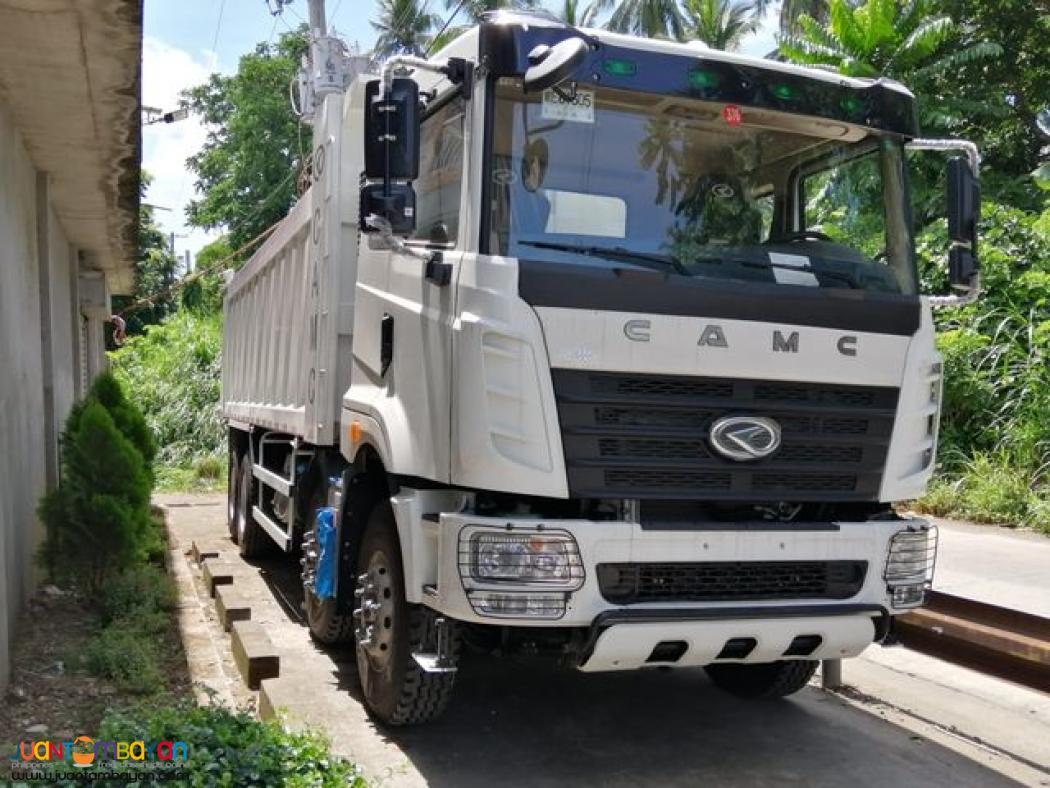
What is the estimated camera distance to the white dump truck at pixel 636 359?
383cm

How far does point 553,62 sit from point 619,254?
0.78 metres

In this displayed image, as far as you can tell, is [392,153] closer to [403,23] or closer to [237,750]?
[237,750]

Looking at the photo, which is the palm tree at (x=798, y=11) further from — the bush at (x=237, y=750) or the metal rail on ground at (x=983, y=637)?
the bush at (x=237, y=750)

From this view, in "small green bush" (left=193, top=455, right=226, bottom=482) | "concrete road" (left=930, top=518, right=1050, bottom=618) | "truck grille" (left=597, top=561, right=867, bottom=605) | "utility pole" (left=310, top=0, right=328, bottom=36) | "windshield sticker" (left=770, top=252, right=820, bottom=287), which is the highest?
"utility pole" (left=310, top=0, right=328, bottom=36)

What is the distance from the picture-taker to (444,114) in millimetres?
4418

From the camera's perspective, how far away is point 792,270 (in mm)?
4320

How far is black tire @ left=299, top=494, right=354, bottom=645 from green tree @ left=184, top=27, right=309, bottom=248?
2502 centimetres

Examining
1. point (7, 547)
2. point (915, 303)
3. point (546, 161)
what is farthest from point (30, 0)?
point (915, 303)

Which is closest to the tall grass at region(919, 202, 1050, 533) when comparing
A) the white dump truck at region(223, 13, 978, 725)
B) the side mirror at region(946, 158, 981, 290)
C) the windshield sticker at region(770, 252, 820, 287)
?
the side mirror at region(946, 158, 981, 290)

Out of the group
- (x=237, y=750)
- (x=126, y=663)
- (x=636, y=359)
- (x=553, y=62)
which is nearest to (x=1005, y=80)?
(x=553, y=62)

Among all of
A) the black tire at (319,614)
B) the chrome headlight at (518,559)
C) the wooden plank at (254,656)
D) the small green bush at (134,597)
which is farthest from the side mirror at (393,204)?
the small green bush at (134,597)

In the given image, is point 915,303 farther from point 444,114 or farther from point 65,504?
→ point 65,504

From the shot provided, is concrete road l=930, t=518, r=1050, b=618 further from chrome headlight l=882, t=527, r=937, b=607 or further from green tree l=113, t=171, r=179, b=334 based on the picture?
green tree l=113, t=171, r=179, b=334

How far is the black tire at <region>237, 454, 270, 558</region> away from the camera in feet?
30.4
